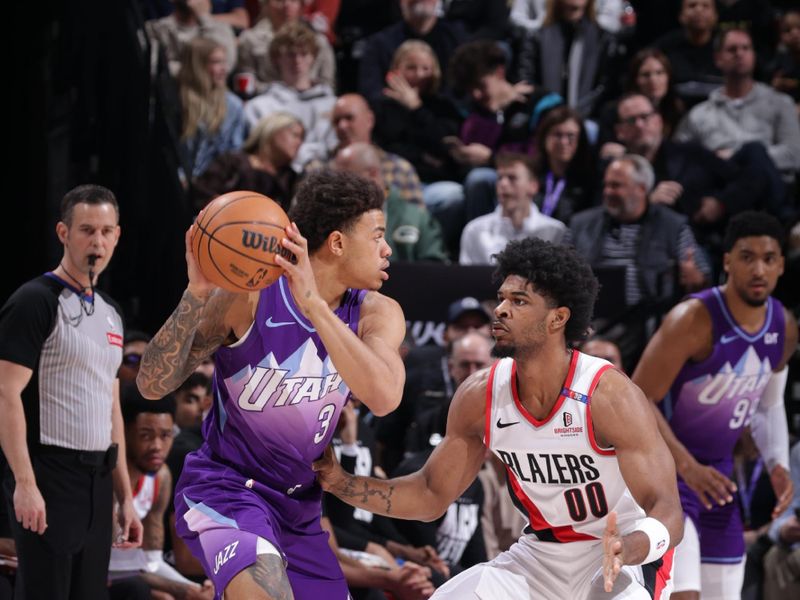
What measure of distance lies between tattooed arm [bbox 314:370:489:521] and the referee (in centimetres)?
148

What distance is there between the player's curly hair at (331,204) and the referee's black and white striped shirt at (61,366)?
1.54 meters

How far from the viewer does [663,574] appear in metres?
4.26

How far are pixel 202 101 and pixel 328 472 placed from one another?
551 centimetres

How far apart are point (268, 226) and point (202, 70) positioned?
561cm

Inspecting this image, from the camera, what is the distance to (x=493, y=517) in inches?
285

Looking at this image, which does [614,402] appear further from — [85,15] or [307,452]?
[85,15]

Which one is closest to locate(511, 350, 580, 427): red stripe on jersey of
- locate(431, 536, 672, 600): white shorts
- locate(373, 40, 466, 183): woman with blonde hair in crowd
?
locate(431, 536, 672, 600): white shorts

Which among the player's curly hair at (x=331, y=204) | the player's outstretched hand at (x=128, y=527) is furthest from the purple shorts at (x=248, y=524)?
the player's outstretched hand at (x=128, y=527)

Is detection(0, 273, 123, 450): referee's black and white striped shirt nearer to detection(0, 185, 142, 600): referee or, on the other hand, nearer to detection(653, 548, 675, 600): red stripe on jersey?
detection(0, 185, 142, 600): referee

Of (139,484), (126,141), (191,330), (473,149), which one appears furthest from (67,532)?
(473,149)

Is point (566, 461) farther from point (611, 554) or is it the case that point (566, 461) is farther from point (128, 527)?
point (128, 527)

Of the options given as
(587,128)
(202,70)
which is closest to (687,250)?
(587,128)

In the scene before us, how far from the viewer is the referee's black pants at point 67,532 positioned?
5188 mm

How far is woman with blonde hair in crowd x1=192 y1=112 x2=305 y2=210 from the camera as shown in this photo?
28.5ft
